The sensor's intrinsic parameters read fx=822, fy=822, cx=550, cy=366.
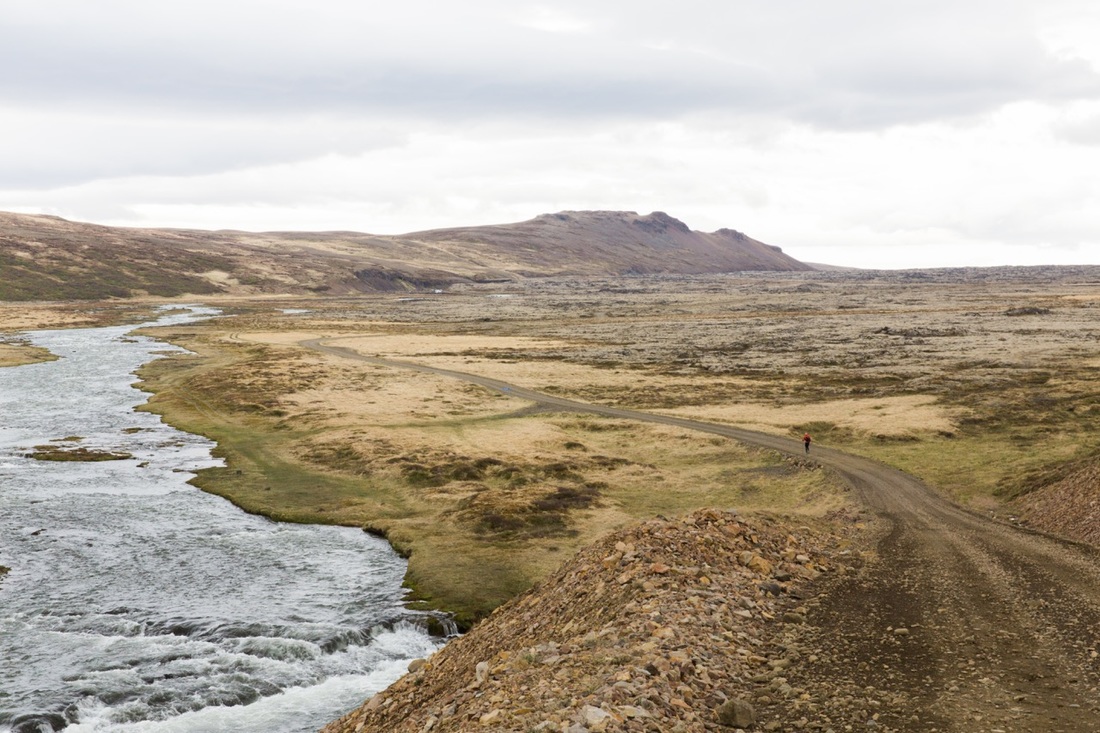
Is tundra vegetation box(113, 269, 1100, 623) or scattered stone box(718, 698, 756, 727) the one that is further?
tundra vegetation box(113, 269, 1100, 623)

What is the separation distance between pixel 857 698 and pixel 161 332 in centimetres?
17959

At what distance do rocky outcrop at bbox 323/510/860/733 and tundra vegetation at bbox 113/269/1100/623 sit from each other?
32.0 feet

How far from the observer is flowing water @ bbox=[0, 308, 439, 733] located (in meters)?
28.2

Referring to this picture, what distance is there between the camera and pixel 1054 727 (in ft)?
56.2

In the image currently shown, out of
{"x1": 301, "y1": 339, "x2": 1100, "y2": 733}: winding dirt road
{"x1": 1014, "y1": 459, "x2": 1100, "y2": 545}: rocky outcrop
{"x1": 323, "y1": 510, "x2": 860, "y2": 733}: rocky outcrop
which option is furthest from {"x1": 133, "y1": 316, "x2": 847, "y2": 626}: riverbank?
{"x1": 301, "y1": 339, "x2": 1100, "y2": 733}: winding dirt road

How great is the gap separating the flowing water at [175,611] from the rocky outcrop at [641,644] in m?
5.73

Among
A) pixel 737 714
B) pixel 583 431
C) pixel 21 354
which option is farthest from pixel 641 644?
pixel 21 354

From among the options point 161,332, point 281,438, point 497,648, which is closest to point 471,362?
point 281,438

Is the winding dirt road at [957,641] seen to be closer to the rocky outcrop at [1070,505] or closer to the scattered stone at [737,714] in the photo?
the scattered stone at [737,714]

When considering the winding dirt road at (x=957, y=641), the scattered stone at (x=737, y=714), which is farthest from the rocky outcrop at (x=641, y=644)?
the winding dirt road at (x=957, y=641)

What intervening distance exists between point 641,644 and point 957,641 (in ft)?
29.1

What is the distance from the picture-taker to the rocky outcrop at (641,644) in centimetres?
1788

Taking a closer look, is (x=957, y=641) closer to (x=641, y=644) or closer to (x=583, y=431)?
(x=641, y=644)

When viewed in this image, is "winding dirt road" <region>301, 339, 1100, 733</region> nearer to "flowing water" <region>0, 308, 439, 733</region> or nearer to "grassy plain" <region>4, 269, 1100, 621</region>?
"grassy plain" <region>4, 269, 1100, 621</region>
